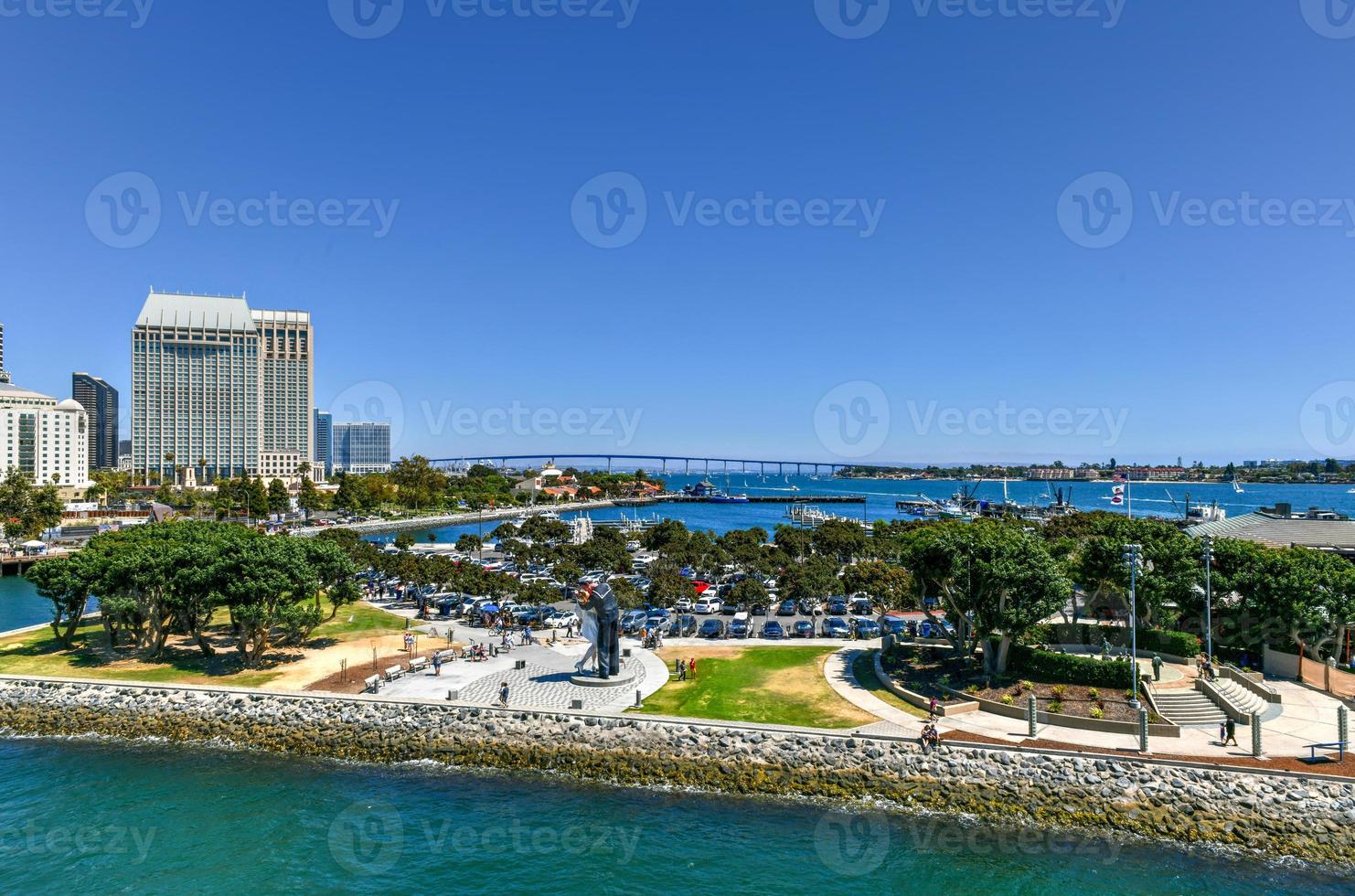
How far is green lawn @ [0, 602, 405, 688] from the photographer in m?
39.1

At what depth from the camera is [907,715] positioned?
32.3 m

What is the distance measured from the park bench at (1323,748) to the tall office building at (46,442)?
195m

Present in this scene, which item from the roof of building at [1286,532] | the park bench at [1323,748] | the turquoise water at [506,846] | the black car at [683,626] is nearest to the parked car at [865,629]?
the black car at [683,626]

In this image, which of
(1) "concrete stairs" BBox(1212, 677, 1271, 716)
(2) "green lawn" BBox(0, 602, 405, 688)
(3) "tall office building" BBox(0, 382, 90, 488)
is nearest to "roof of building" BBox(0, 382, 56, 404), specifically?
(3) "tall office building" BBox(0, 382, 90, 488)

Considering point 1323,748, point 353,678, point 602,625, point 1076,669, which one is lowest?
point 353,678

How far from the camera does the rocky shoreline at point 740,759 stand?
82.4ft

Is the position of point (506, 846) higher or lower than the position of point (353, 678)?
lower

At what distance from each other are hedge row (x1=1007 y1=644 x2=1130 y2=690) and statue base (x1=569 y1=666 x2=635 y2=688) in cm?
1936

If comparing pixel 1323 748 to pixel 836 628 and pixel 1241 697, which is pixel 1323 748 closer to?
pixel 1241 697

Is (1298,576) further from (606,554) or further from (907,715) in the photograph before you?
(606,554)

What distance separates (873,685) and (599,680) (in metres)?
13.8

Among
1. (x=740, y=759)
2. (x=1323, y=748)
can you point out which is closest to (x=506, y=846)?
(x=740, y=759)

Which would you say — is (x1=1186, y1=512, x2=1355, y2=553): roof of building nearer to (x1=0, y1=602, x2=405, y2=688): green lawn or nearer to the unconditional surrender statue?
the unconditional surrender statue

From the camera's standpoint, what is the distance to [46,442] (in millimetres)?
159000
